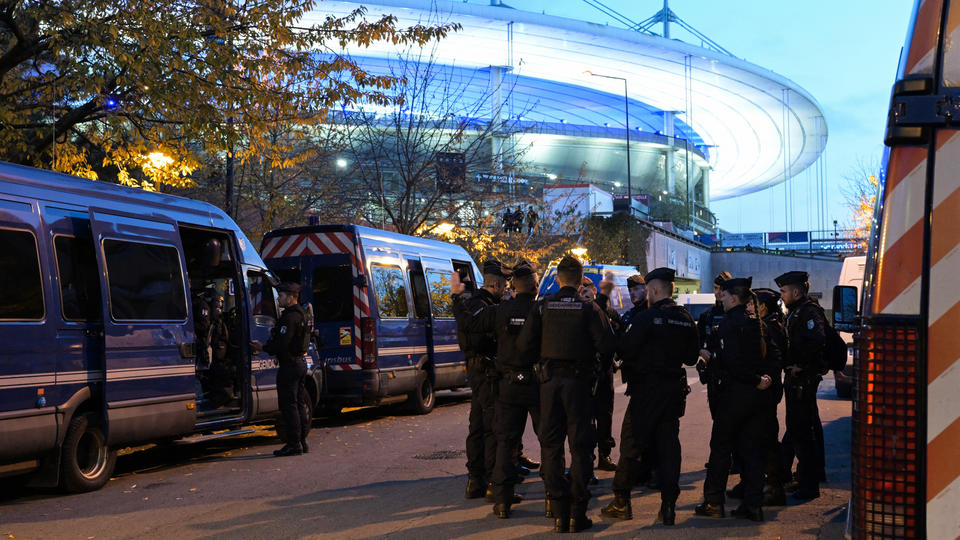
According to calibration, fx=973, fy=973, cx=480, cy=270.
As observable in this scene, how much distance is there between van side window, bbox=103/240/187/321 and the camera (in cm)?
901

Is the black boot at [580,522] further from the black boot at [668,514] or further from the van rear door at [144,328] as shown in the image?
the van rear door at [144,328]

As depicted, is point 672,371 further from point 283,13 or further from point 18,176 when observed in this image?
point 283,13

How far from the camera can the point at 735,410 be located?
7.16 meters

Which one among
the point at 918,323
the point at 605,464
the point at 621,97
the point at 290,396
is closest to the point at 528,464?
the point at 605,464

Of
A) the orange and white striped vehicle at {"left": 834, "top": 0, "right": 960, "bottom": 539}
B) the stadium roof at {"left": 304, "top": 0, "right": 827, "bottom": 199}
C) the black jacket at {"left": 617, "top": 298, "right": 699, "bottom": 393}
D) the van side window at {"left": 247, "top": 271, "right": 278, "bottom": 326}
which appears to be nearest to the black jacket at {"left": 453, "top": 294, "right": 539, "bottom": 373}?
the black jacket at {"left": 617, "top": 298, "right": 699, "bottom": 393}

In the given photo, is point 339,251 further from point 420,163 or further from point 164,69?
point 420,163

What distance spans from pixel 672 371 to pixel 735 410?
557 mm

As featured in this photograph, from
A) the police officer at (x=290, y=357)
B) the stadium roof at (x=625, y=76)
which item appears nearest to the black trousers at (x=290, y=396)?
the police officer at (x=290, y=357)

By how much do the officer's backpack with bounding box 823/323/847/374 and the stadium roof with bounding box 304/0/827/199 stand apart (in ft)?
167

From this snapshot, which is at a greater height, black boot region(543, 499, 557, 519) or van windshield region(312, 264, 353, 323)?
van windshield region(312, 264, 353, 323)

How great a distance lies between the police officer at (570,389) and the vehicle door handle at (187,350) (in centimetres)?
439

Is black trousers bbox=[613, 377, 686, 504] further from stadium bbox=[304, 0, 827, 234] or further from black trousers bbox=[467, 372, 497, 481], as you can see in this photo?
stadium bbox=[304, 0, 827, 234]

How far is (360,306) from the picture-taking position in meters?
13.9

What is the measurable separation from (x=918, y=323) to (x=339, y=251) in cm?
1153
